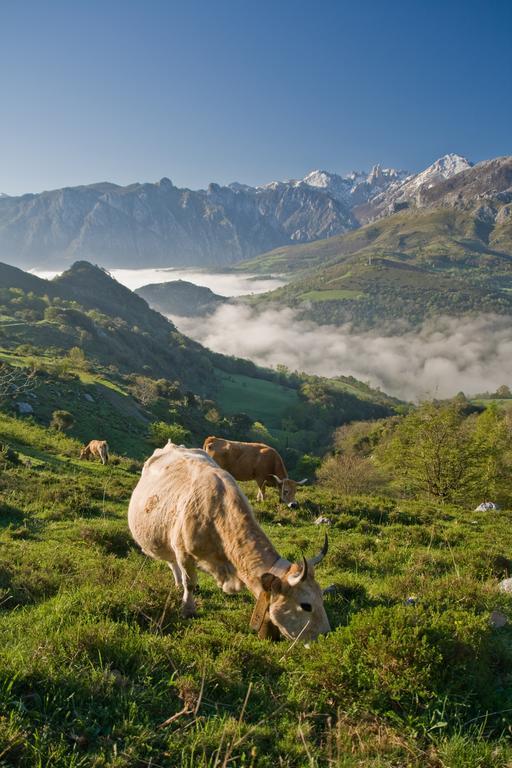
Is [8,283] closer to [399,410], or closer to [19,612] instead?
[399,410]

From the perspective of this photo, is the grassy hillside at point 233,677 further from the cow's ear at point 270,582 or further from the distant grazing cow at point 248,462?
Result: the distant grazing cow at point 248,462

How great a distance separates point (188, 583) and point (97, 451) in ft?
66.4

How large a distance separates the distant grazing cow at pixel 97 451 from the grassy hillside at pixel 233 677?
1629cm

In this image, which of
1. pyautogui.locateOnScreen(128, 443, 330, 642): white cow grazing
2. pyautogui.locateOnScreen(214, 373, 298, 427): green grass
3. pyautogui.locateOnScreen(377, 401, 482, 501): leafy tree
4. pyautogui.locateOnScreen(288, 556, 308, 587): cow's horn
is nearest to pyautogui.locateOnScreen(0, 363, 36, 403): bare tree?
pyautogui.locateOnScreen(128, 443, 330, 642): white cow grazing

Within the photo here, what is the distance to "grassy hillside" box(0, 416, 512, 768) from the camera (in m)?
3.88

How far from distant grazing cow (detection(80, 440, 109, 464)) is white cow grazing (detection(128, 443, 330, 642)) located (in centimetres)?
1752

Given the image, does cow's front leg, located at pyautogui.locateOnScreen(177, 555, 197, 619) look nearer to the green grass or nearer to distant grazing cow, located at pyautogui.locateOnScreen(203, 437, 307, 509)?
distant grazing cow, located at pyautogui.locateOnScreen(203, 437, 307, 509)

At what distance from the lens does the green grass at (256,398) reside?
140 meters

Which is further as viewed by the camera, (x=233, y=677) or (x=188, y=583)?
(x=188, y=583)

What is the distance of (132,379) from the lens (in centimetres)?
8475

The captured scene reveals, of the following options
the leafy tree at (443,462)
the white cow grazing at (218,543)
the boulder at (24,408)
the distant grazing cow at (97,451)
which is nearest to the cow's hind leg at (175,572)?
the white cow grazing at (218,543)

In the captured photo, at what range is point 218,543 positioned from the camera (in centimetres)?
655

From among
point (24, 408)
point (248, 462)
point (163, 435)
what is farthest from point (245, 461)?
point (163, 435)

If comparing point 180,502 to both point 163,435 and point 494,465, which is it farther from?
point 163,435
